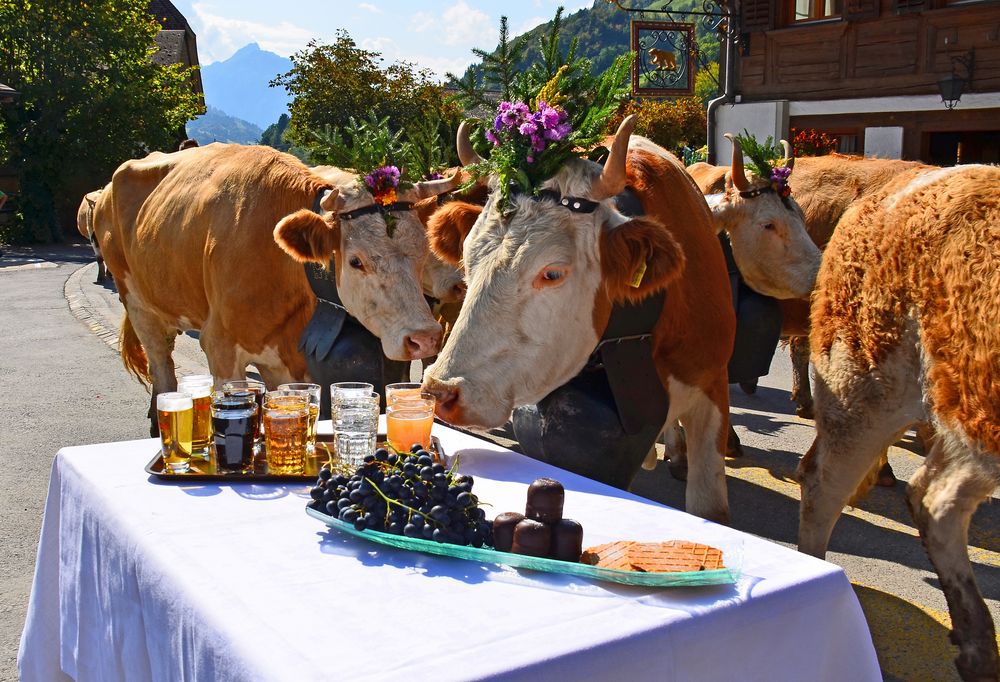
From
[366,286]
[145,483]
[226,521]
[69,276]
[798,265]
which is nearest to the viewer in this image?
[226,521]

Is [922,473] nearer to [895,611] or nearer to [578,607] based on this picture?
[895,611]

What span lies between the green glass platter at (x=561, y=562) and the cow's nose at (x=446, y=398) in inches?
29.5

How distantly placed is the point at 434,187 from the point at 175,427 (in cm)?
248

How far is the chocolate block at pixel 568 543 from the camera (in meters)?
2.02

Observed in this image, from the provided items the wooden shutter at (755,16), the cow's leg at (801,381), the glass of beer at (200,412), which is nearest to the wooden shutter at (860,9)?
the wooden shutter at (755,16)

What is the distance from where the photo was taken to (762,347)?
540cm

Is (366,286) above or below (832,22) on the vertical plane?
below

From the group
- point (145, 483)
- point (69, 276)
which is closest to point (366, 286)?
point (145, 483)

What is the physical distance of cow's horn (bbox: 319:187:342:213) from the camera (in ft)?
15.7

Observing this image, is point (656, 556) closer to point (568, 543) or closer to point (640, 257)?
point (568, 543)

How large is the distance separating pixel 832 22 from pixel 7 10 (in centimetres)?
2324

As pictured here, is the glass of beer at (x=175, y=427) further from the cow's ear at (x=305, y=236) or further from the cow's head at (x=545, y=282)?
the cow's ear at (x=305, y=236)

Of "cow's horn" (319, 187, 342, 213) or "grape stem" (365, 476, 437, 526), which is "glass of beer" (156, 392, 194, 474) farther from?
"cow's horn" (319, 187, 342, 213)

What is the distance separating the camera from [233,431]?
271cm
